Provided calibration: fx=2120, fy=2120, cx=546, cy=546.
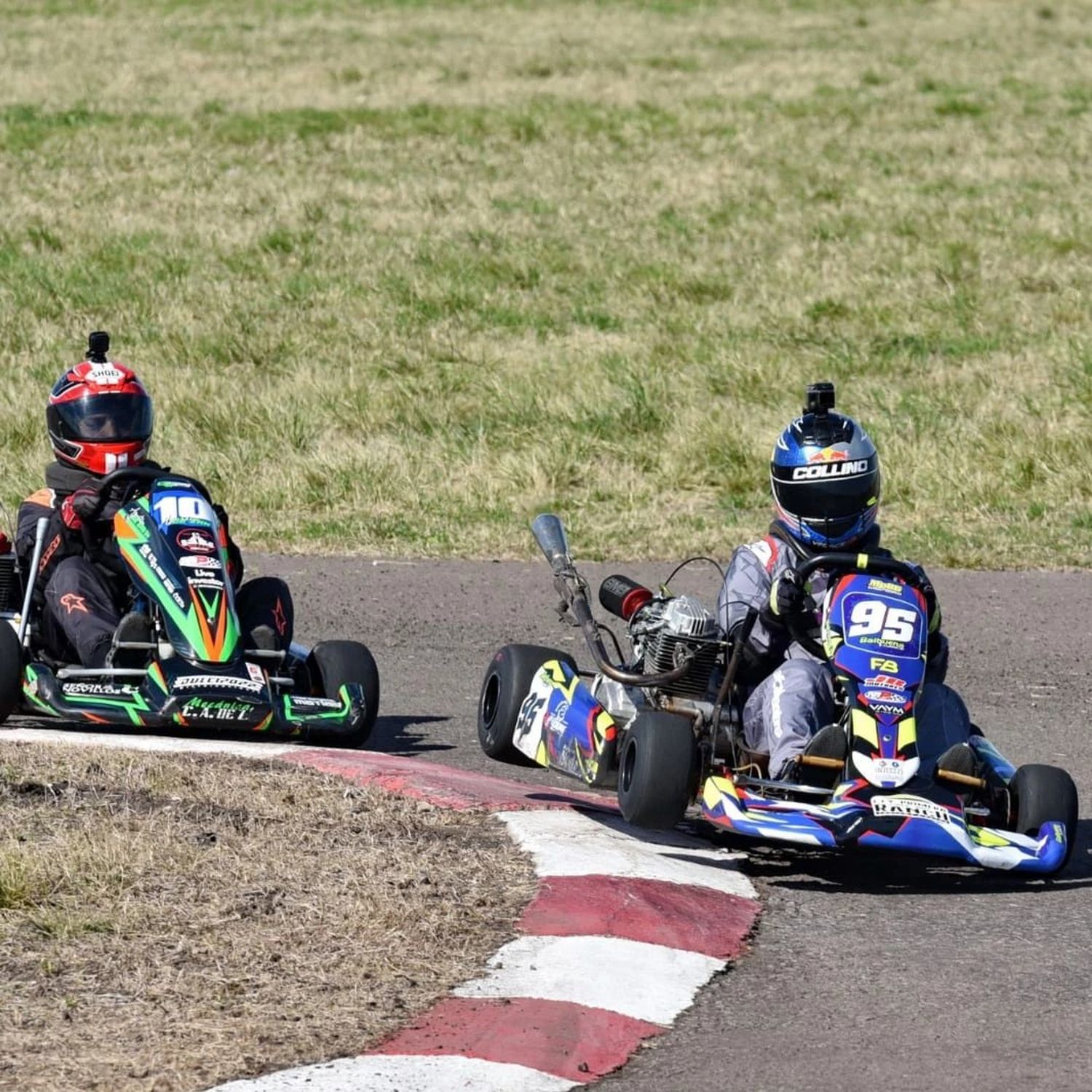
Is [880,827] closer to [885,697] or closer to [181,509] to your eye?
[885,697]

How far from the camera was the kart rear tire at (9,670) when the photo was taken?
23.2 ft

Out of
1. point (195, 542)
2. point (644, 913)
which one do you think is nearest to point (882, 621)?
point (644, 913)

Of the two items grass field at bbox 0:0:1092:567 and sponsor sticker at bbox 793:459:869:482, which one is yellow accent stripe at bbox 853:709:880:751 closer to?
sponsor sticker at bbox 793:459:869:482

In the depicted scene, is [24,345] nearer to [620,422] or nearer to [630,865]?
[620,422]

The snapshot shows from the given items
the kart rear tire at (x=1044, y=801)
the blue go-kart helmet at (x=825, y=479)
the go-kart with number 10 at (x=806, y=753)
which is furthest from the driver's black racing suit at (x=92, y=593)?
the kart rear tire at (x=1044, y=801)

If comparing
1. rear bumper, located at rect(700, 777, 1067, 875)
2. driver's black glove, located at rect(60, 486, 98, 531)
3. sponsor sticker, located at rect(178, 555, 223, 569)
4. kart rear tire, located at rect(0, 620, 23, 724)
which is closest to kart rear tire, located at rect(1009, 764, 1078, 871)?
rear bumper, located at rect(700, 777, 1067, 875)

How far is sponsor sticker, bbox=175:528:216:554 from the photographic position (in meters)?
7.34

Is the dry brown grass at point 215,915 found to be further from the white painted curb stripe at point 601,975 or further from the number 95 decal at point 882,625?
the number 95 decal at point 882,625

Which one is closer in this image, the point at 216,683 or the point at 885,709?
the point at 885,709

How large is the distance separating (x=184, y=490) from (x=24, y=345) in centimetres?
897

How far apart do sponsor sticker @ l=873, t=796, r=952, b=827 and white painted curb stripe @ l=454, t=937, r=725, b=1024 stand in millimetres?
752

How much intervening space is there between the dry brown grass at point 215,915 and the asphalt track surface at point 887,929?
2.15 ft

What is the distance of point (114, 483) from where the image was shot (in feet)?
24.9

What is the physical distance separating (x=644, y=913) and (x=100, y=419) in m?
3.58
